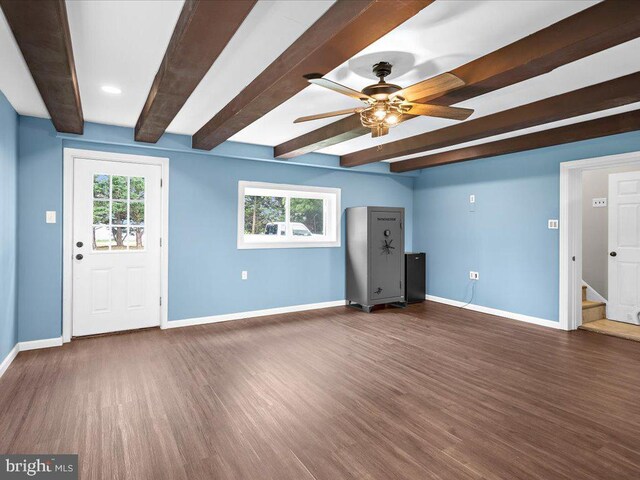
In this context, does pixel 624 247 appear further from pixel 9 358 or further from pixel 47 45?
pixel 9 358

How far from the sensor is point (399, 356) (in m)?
3.52

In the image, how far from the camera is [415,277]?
241 inches

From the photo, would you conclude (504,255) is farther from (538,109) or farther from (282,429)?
(282,429)

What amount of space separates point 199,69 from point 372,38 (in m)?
1.09

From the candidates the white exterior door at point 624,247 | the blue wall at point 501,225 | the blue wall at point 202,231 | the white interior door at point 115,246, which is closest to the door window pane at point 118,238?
the white interior door at point 115,246

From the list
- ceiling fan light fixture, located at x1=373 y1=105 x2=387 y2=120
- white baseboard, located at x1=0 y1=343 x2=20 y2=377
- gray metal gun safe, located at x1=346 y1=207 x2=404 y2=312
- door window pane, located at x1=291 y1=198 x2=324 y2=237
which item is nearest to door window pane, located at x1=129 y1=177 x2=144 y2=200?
white baseboard, located at x1=0 y1=343 x2=20 y2=377

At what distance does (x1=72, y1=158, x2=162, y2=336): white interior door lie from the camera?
4.05 metres

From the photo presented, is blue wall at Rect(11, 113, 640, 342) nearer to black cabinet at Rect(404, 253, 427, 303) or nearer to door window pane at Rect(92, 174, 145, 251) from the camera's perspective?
black cabinet at Rect(404, 253, 427, 303)

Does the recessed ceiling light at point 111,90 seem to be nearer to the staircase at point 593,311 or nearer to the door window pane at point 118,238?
the door window pane at point 118,238

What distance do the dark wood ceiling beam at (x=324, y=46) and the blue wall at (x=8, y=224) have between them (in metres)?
1.98

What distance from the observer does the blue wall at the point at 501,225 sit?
4.59 meters

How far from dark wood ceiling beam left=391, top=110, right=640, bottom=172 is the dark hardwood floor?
225cm

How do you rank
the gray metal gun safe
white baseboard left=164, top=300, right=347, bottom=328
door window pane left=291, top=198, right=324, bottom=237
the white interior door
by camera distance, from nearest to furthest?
the white interior door → white baseboard left=164, top=300, right=347, bottom=328 → the gray metal gun safe → door window pane left=291, top=198, right=324, bottom=237

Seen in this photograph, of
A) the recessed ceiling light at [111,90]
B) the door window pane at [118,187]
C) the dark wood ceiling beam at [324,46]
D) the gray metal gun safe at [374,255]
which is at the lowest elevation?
the gray metal gun safe at [374,255]
